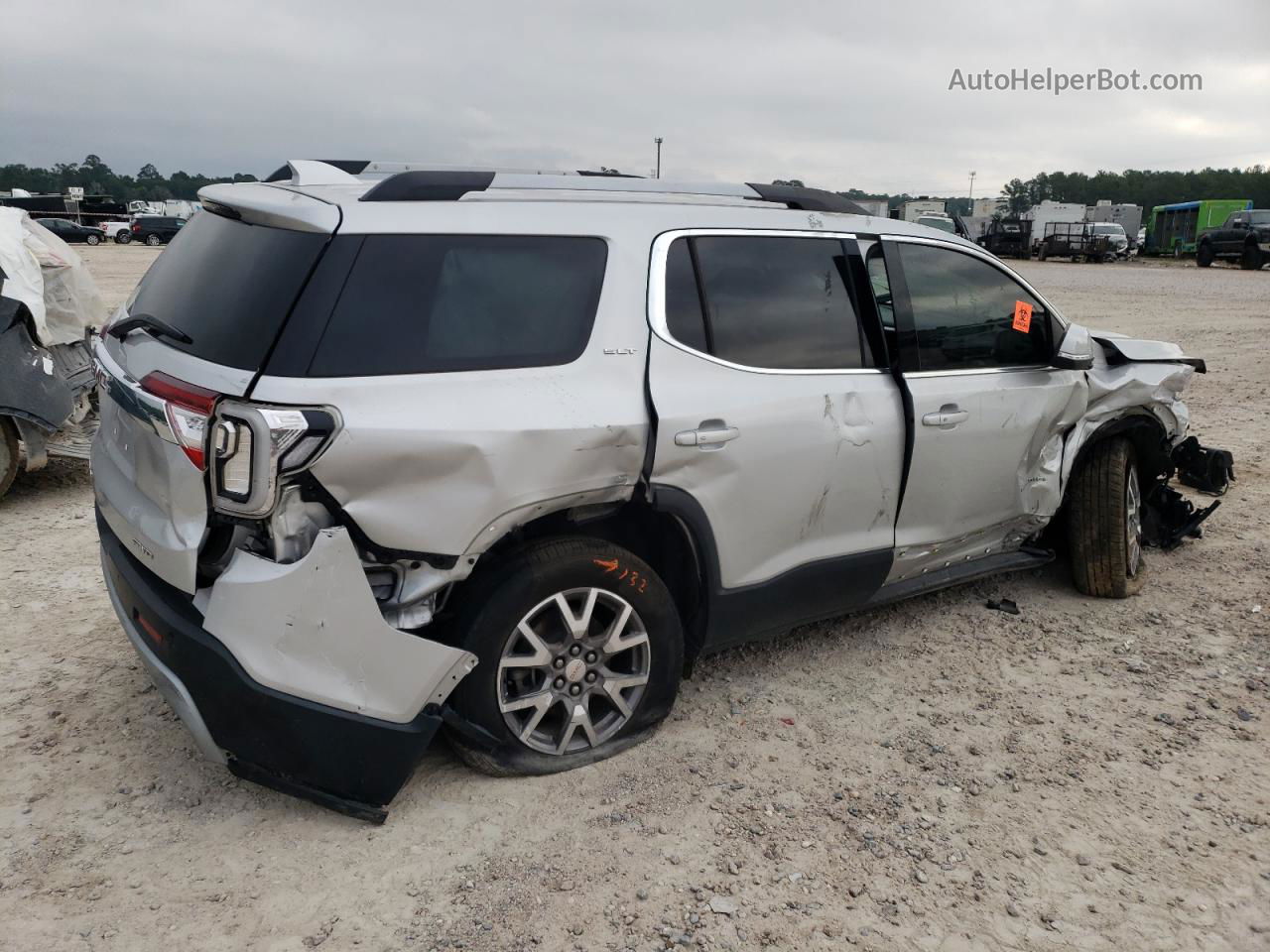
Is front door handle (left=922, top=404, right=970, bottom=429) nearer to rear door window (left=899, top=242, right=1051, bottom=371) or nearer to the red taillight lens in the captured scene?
rear door window (left=899, top=242, right=1051, bottom=371)

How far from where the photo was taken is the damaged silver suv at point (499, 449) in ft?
8.61

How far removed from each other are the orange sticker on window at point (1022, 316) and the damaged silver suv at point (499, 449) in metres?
0.39

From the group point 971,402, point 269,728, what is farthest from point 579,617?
point 971,402

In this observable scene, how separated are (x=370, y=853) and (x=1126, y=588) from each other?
3.71 metres

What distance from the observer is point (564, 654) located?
10.0 ft

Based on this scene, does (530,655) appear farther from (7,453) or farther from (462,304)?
(7,453)

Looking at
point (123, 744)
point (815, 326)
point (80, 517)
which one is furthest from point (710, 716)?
point (80, 517)

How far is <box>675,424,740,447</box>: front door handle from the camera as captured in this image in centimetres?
311

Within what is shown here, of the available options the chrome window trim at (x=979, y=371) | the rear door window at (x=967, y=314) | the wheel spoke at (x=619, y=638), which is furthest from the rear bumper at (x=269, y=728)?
the rear door window at (x=967, y=314)

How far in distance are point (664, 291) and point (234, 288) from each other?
129cm

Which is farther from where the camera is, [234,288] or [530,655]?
[530,655]

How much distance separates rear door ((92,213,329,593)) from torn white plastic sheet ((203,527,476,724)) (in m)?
0.21

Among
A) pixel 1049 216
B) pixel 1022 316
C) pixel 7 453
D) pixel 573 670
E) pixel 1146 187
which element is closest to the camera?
pixel 573 670

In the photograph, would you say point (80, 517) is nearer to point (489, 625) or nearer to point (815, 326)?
point (489, 625)
